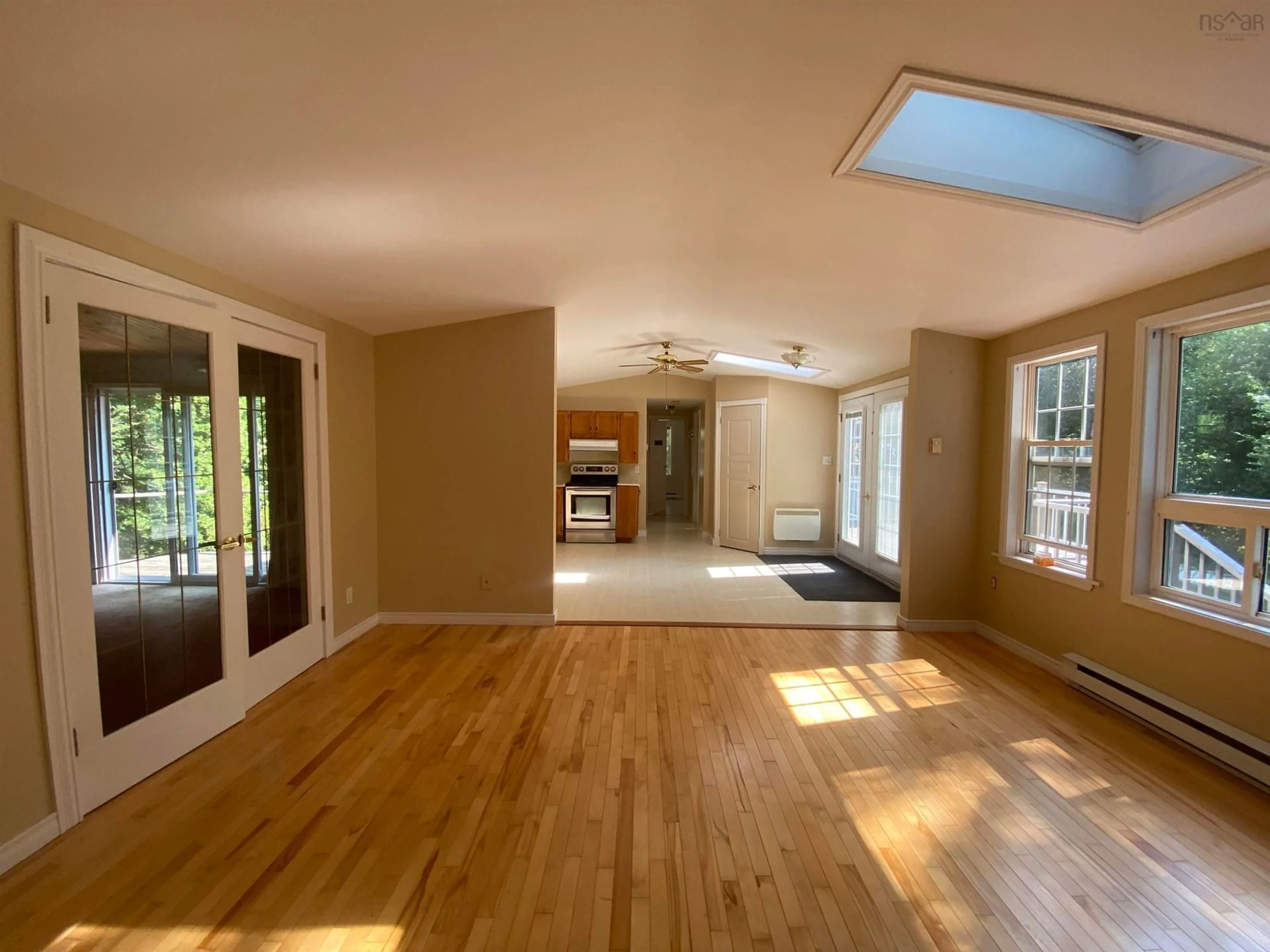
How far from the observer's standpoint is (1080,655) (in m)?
3.46

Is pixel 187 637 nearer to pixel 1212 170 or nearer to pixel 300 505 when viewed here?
pixel 300 505

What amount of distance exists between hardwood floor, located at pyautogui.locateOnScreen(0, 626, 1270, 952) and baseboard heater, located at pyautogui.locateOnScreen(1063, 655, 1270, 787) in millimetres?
86

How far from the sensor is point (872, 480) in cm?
661

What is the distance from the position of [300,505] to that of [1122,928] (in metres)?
4.25

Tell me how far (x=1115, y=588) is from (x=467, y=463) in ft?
14.4

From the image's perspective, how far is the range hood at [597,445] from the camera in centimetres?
884

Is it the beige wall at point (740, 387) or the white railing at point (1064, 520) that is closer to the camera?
the white railing at point (1064, 520)

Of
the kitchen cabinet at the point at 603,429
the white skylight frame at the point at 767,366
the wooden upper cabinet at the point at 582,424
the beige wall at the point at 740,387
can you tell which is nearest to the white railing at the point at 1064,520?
the white skylight frame at the point at 767,366

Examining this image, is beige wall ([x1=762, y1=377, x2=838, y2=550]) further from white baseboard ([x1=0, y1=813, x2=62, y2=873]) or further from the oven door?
white baseboard ([x1=0, y1=813, x2=62, y2=873])

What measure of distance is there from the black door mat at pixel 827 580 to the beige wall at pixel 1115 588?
1.24 m

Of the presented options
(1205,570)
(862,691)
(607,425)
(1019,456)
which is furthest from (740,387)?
(1205,570)

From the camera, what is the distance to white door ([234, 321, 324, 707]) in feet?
10.1

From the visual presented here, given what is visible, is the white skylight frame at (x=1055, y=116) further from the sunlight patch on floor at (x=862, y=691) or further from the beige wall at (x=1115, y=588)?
the sunlight patch on floor at (x=862, y=691)

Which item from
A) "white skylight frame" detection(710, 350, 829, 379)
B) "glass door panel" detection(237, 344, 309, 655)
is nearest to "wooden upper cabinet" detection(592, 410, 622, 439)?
"white skylight frame" detection(710, 350, 829, 379)
